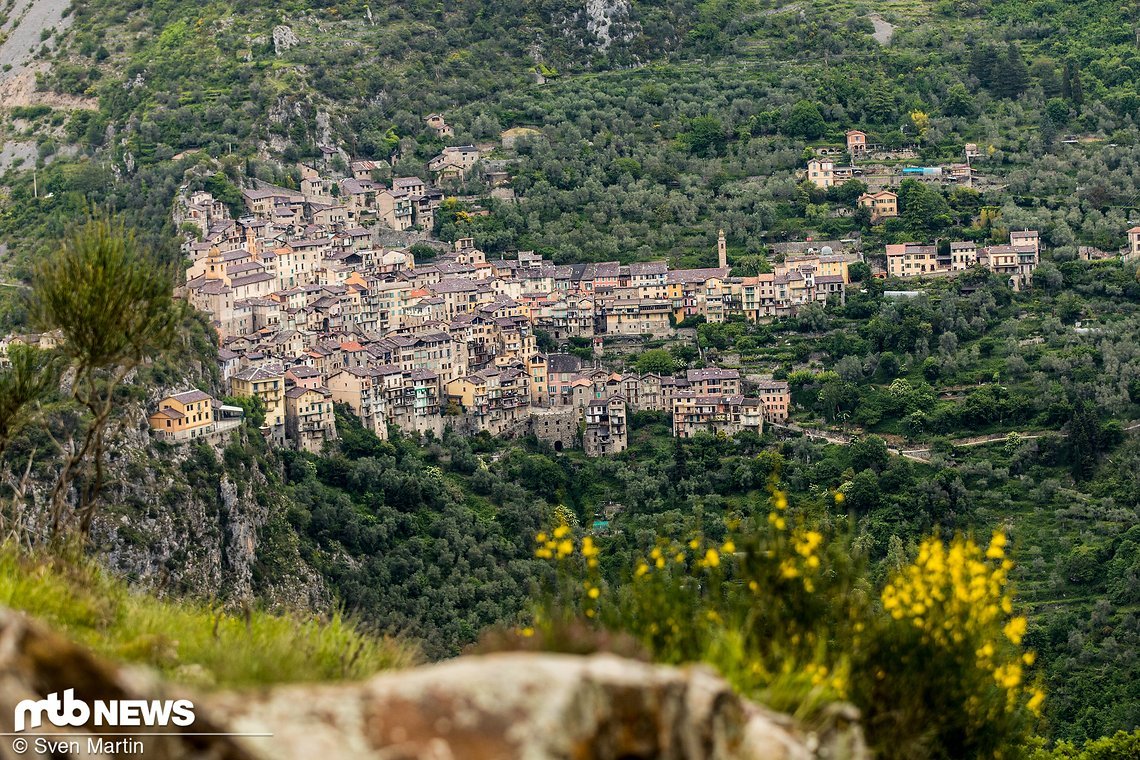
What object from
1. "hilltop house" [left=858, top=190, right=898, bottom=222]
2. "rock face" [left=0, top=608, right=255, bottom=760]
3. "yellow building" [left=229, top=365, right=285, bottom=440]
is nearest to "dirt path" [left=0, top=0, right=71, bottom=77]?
"yellow building" [left=229, top=365, right=285, bottom=440]

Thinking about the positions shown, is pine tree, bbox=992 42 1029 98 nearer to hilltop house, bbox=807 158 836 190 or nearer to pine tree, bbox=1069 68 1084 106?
pine tree, bbox=1069 68 1084 106

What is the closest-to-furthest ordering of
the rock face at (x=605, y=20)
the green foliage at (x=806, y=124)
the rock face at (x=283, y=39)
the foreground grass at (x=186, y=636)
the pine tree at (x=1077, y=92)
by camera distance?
the foreground grass at (x=186, y=636), the green foliage at (x=806, y=124), the pine tree at (x=1077, y=92), the rock face at (x=283, y=39), the rock face at (x=605, y=20)

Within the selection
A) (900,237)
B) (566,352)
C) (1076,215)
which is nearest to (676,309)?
(566,352)

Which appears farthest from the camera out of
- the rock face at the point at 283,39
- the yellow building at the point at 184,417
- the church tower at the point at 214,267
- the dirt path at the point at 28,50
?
the dirt path at the point at 28,50

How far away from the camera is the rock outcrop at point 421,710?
9.46 meters

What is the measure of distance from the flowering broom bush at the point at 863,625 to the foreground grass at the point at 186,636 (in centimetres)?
147

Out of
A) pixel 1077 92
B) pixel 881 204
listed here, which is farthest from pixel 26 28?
pixel 1077 92

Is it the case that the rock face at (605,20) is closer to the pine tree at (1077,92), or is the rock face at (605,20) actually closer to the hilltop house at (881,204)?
the pine tree at (1077,92)

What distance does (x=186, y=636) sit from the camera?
14062 mm

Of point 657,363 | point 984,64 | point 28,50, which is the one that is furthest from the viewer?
point 28,50

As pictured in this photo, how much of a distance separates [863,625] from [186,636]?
4.90 meters

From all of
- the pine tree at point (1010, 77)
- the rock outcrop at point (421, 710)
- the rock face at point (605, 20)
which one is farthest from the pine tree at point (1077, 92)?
the rock outcrop at point (421, 710)

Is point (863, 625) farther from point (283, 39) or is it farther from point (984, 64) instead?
point (984, 64)

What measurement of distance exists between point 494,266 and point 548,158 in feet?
32.1
